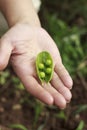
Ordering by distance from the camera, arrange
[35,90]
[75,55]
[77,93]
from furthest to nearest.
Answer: [75,55] < [77,93] < [35,90]

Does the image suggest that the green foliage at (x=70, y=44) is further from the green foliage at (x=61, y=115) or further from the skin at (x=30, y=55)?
the skin at (x=30, y=55)

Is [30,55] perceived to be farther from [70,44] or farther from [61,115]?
[70,44]

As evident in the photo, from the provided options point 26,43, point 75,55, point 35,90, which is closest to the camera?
point 35,90

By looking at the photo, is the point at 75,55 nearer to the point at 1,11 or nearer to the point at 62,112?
the point at 62,112

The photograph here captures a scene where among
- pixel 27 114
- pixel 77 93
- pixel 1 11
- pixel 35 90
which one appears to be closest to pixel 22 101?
pixel 27 114

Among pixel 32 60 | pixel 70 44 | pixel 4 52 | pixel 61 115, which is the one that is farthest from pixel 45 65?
pixel 70 44

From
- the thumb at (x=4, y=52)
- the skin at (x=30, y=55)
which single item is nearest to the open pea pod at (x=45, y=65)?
the skin at (x=30, y=55)

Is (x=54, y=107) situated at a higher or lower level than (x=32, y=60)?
lower
